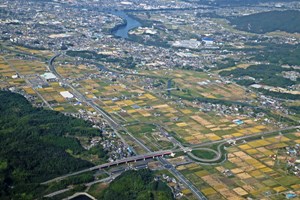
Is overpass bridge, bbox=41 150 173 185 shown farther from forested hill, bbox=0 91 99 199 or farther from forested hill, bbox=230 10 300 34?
forested hill, bbox=230 10 300 34

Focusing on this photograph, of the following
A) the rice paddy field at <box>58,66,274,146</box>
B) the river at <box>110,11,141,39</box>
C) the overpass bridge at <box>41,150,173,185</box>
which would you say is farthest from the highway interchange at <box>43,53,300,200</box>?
the river at <box>110,11,141,39</box>

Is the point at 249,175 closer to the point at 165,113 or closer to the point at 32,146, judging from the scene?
the point at 165,113

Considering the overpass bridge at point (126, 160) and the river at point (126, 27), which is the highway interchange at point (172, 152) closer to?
the overpass bridge at point (126, 160)

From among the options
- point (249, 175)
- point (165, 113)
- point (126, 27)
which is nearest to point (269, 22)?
point (126, 27)

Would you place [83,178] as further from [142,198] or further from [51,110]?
[51,110]

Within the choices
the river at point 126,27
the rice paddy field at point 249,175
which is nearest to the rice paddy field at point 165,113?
the rice paddy field at point 249,175

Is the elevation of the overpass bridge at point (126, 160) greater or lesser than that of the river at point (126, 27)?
greater
